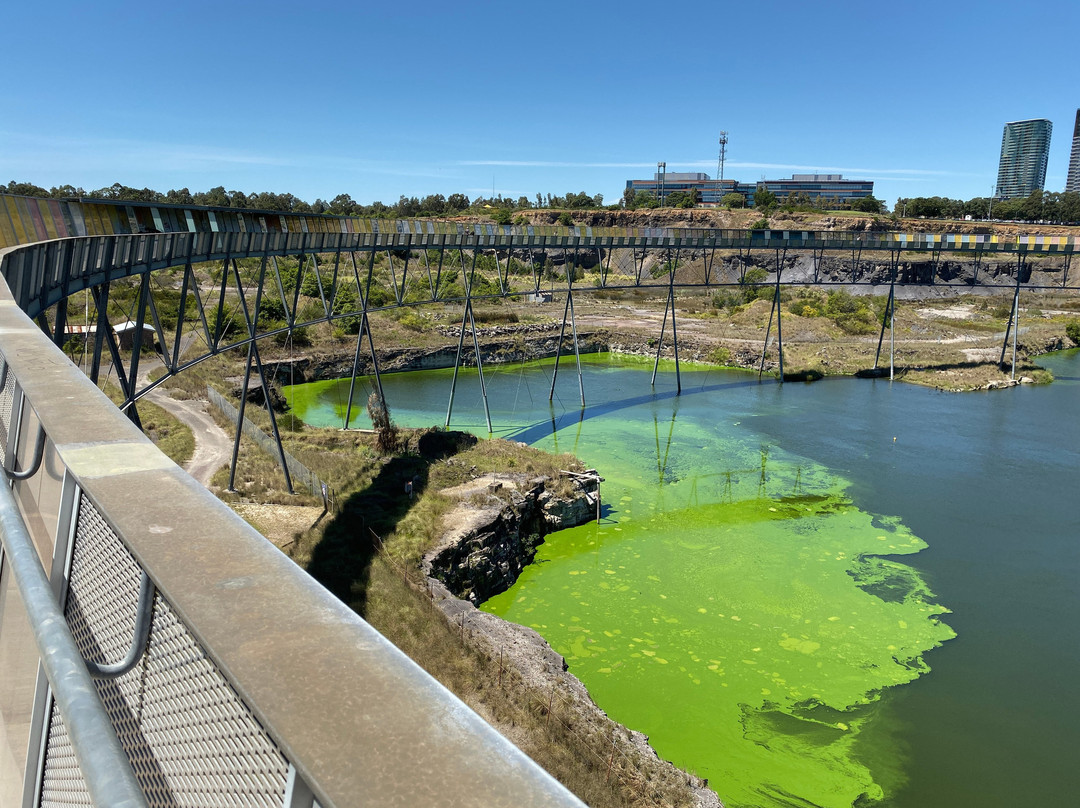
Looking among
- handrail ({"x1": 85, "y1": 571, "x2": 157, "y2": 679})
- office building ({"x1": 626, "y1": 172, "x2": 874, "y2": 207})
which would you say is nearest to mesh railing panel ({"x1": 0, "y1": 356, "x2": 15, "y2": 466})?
handrail ({"x1": 85, "y1": 571, "x2": 157, "y2": 679})

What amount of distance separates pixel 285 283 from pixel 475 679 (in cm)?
3658

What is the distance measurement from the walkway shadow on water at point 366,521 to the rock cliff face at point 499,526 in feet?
3.80

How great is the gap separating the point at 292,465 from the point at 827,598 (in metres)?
12.3

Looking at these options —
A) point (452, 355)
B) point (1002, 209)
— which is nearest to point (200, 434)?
point (452, 355)

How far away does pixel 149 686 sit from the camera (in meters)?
1.57

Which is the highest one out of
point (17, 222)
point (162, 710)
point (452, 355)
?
point (17, 222)

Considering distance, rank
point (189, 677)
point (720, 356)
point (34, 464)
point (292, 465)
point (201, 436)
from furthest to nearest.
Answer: point (720, 356) → point (201, 436) → point (292, 465) → point (34, 464) → point (189, 677)

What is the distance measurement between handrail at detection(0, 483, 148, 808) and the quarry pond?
387 inches

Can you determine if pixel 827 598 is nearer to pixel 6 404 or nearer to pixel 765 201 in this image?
pixel 6 404

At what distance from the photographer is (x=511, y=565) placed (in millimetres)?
→ 15750

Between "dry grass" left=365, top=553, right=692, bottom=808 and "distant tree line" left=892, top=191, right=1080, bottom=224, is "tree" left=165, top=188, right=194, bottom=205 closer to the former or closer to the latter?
"dry grass" left=365, top=553, right=692, bottom=808

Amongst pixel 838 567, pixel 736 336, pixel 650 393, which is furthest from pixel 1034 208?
pixel 838 567

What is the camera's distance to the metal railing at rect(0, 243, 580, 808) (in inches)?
44.4

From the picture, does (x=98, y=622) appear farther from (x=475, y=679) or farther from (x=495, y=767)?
(x=475, y=679)
